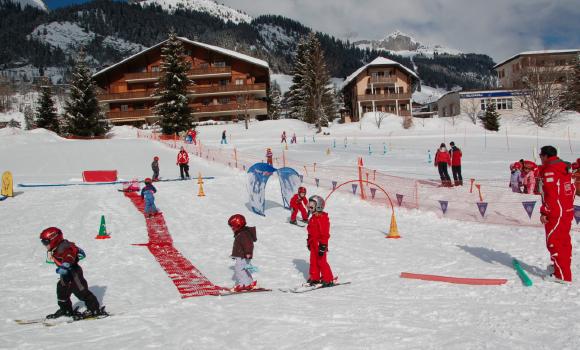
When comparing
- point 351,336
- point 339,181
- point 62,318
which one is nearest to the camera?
point 351,336

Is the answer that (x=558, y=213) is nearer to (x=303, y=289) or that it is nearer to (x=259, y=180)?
(x=303, y=289)

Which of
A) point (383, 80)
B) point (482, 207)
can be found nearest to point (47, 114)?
point (383, 80)

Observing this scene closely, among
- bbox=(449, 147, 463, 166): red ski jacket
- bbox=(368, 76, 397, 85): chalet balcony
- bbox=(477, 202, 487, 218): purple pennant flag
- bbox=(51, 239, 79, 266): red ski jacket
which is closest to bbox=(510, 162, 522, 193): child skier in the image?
bbox=(449, 147, 463, 166): red ski jacket

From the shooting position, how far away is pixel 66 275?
6.69m

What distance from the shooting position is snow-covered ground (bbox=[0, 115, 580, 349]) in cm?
551

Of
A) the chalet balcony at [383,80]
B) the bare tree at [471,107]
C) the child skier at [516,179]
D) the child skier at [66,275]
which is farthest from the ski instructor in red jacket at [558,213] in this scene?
the chalet balcony at [383,80]

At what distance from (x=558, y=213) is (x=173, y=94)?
50013 mm

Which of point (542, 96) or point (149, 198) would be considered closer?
point (149, 198)

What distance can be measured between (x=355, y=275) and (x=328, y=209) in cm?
799

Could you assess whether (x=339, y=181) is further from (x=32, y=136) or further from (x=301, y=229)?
(x=32, y=136)

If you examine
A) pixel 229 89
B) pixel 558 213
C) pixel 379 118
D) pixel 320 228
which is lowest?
pixel 320 228

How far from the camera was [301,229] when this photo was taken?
14055 mm

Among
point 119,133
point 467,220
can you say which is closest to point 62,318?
point 467,220

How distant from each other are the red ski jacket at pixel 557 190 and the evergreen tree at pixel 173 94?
48.4 m
